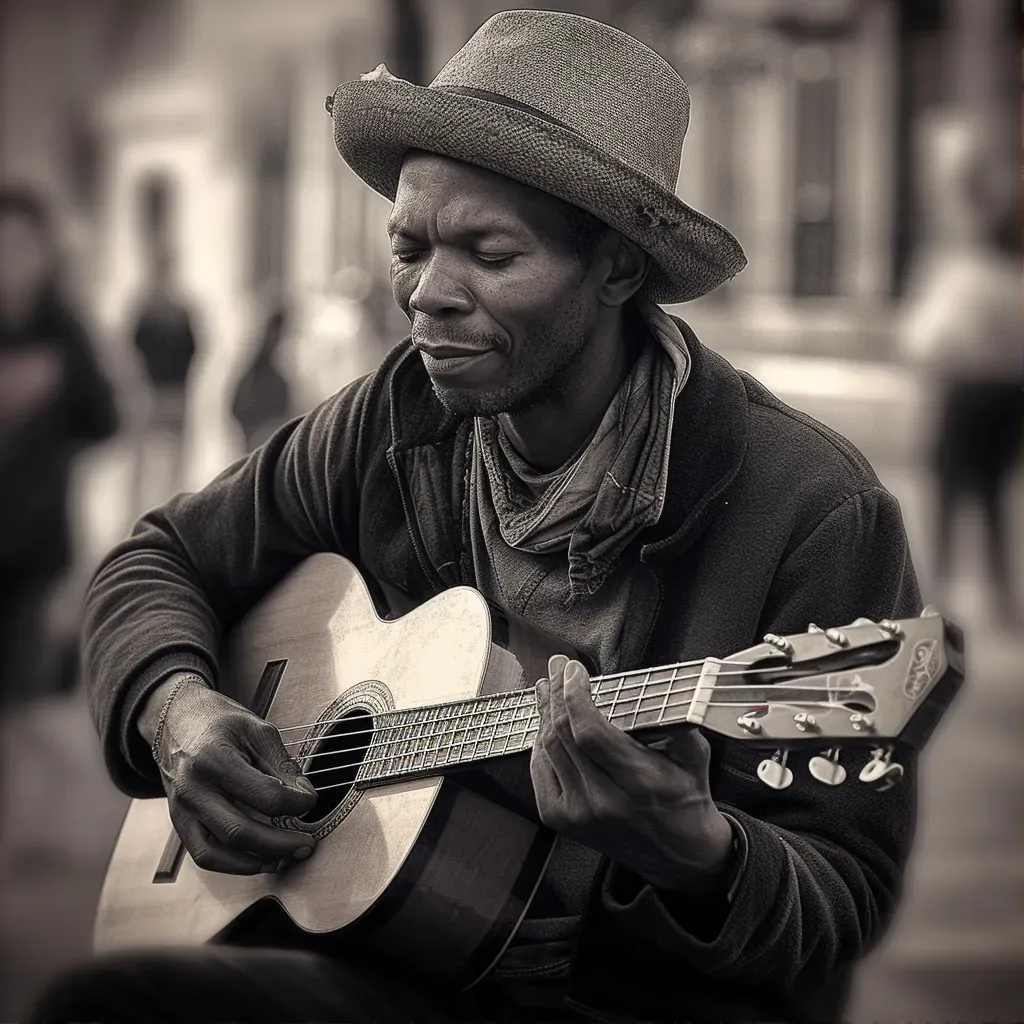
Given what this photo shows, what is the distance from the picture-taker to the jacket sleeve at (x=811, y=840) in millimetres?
1396

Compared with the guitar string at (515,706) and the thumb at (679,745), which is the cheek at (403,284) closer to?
the guitar string at (515,706)

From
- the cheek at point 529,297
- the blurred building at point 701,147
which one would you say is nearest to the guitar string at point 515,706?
the cheek at point 529,297

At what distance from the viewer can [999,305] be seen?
7.23m

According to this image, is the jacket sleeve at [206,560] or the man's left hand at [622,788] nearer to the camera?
the man's left hand at [622,788]

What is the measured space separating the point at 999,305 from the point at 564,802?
6.40 metres

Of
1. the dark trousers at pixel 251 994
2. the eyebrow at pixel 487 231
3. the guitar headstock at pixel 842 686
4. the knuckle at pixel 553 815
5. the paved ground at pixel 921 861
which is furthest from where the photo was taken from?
the paved ground at pixel 921 861

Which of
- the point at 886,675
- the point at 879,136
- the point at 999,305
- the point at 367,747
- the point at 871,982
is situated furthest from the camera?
the point at 879,136

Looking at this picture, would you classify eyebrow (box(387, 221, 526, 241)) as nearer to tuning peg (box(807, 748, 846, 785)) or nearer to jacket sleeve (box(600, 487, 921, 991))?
jacket sleeve (box(600, 487, 921, 991))

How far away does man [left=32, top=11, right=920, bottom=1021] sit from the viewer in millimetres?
1409

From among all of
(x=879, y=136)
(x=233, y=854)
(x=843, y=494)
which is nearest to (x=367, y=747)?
(x=233, y=854)

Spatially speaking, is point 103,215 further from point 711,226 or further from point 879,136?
point 711,226

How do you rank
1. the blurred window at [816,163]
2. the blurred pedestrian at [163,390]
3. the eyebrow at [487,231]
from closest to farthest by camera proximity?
the eyebrow at [487,231], the blurred pedestrian at [163,390], the blurred window at [816,163]

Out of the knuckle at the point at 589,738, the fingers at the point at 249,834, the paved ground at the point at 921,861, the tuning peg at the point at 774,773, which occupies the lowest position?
the paved ground at the point at 921,861

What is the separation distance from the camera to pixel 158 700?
1727mm
